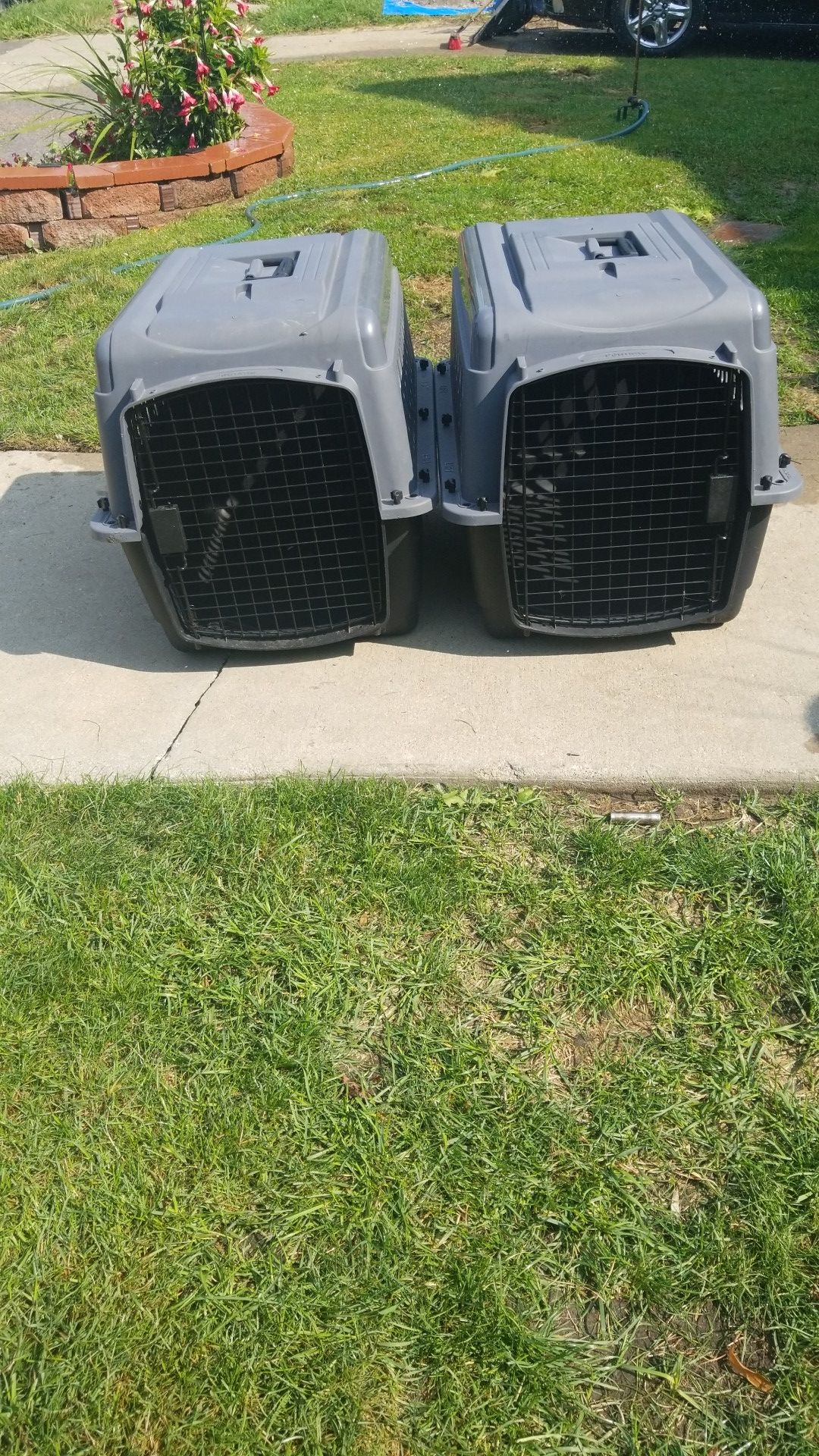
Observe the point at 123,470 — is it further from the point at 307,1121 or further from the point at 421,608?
the point at 307,1121

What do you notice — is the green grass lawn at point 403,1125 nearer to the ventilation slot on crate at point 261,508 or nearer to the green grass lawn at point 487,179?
the ventilation slot on crate at point 261,508

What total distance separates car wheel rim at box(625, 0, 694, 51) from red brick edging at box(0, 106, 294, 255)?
6088 mm

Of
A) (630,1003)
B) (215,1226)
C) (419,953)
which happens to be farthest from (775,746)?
(215,1226)

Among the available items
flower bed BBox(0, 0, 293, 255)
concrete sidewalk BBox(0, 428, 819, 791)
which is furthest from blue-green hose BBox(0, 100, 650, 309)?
concrete sidewalk BBox(0, 428, 819, 791)

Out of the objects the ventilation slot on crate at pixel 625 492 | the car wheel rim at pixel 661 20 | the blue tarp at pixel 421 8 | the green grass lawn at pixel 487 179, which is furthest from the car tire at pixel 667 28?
the ventilation slot on crate at pixel 625 492

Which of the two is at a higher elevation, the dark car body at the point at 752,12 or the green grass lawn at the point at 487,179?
the dark car body at the point at 752,12

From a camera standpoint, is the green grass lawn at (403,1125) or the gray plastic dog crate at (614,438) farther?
the gray plastic dog crate at (614,438)

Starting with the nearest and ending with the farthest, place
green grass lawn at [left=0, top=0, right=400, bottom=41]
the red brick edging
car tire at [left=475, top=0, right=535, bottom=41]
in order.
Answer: the red brick edging, car tire at [left=475, top=0, right=535, bottom=41], green grass lawn at [left=0, top=0, right=400, bottom=41]

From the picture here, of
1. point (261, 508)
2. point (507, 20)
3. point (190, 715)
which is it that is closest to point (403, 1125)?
point (190, 715)

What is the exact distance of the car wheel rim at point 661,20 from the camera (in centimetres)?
1144

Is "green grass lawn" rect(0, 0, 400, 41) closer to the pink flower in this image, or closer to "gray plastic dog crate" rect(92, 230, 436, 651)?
the pink flower

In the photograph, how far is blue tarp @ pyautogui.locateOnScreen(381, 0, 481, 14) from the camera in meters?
15.9

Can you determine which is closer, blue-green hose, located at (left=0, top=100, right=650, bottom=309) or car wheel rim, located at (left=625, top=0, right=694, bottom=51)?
blue-green hose, located at (left=0, top=100, right=650, bottom=309)

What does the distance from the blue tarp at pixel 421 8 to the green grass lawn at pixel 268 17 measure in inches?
7.0
